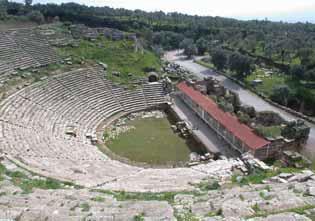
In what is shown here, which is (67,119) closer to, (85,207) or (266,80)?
(85,207)

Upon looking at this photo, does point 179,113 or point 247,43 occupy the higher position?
point 247,43

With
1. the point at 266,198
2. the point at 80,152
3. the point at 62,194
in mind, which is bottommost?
the point at 80,152

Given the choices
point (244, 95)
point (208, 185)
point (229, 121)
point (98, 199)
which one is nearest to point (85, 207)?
point (98, 199)

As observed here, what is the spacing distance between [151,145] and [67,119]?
721cm

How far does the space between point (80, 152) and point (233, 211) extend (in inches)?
562

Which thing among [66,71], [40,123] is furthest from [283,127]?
[66,71]

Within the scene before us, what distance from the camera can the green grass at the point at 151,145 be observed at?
2460cm

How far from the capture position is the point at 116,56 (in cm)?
4147

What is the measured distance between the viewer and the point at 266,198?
1166 centimetres

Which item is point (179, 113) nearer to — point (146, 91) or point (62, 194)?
Answer: point (146, 91)

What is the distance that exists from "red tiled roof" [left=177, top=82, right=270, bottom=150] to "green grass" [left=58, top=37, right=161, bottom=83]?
7.66 meters

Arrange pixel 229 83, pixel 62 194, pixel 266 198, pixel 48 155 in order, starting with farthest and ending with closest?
pixel 229 83
pixel 48 155
pixel 62 194
pixel 266 198

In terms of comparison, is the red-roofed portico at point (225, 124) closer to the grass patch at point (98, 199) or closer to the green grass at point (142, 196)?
the green grass at point (142, 196)

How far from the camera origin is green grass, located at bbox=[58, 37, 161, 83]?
38594mm
